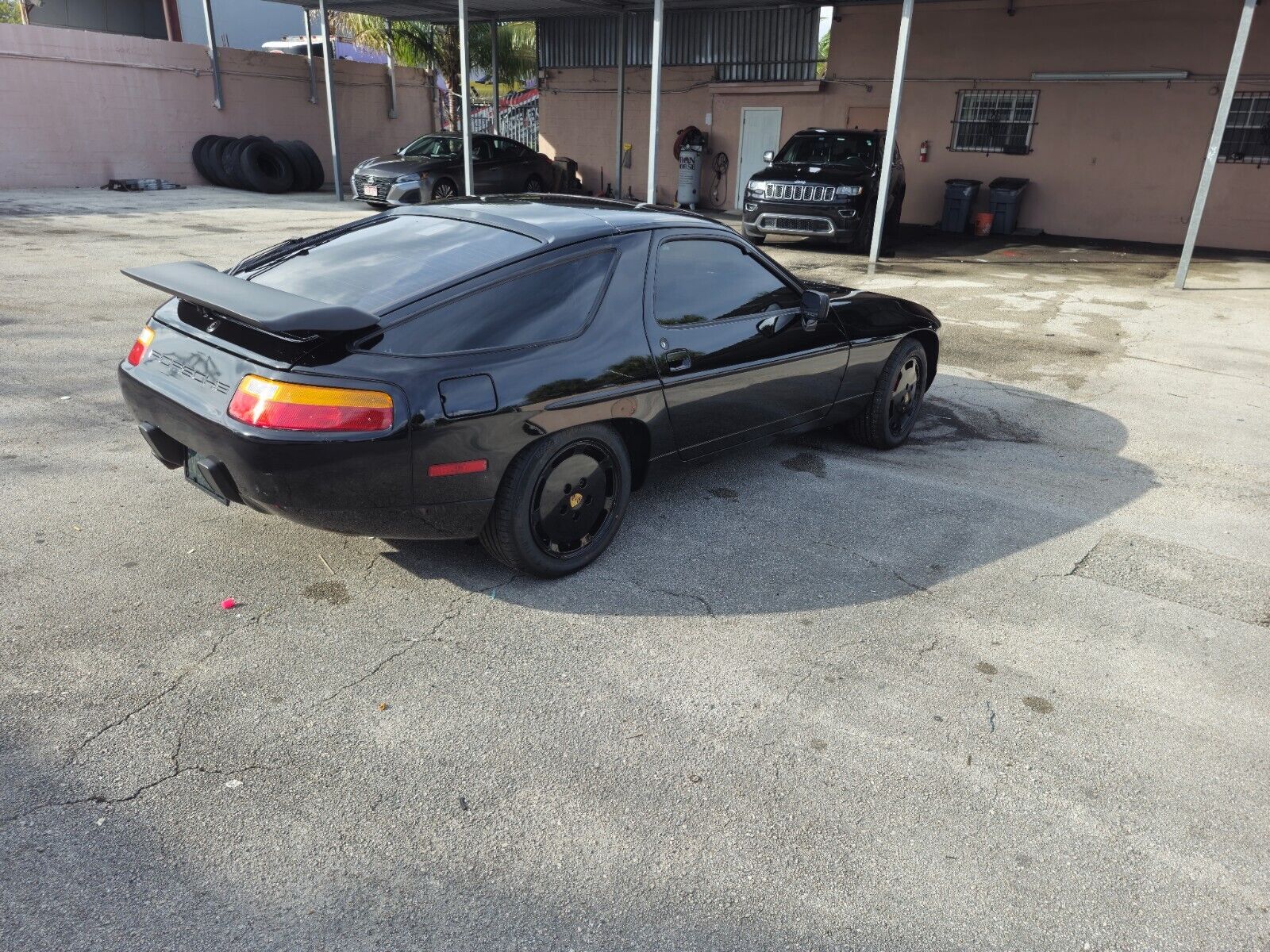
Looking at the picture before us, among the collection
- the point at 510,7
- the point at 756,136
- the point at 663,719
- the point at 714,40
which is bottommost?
the point at 663,719

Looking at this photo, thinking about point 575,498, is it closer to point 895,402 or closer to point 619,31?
point 895,402

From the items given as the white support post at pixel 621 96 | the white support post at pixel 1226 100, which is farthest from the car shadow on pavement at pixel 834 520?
the white support post at pixel 621 96

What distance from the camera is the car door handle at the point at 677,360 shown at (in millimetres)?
4145

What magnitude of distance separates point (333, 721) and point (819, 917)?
160 cm

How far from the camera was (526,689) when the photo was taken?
318 cm

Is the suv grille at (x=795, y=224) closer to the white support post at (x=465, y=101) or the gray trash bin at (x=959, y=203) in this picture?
the gray trash bin at (x=959, y=203)

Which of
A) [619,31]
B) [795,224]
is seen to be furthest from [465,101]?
[795,224]

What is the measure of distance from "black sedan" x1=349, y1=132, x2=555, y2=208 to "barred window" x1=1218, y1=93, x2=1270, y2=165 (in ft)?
43.1

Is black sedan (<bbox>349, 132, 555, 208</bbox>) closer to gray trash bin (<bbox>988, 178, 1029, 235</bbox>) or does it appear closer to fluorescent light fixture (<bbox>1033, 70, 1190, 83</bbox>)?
gray trash bin (<bbox>988, 178, 1029, 235</bbox>)

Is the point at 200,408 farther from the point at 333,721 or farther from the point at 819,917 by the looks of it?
the point at 819,917

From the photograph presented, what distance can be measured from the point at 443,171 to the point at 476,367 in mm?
15469

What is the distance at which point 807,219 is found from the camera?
14352mm

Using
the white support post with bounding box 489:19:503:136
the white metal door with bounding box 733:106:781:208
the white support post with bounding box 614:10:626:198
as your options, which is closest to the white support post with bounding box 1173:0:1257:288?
the white metal door with bounding box 733:106:781:208

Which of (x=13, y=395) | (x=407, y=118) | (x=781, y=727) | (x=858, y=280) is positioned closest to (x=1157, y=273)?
(x=858, y=280)
